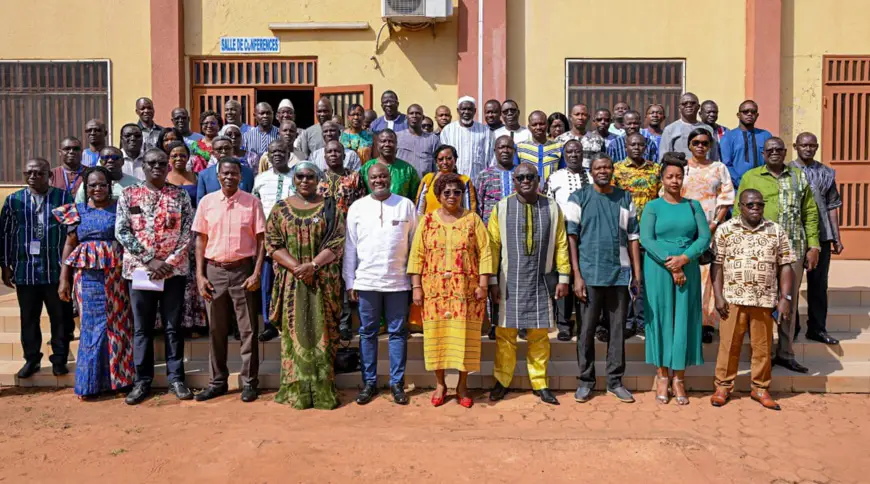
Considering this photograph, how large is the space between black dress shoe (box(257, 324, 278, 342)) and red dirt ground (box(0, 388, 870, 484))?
65 cm

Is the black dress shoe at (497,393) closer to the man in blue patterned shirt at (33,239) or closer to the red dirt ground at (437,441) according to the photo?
the red dirt ground at (437,441)

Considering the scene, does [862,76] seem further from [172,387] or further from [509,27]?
[172,387]

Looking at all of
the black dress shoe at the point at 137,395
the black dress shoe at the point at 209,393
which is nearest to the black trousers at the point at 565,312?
the black dress shoe at the point at 209,393

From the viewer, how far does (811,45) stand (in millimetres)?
9562

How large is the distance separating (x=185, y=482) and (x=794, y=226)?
4.91 m

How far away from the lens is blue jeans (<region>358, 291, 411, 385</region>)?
17.5ft

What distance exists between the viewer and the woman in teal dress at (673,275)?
5.21 metres

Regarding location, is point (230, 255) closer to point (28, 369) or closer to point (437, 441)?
point (437, 441)

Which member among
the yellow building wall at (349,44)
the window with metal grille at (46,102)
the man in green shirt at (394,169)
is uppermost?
the yellow building wall at (349,44)

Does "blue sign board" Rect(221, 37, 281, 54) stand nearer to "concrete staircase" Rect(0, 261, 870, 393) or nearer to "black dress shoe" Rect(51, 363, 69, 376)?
"concrete staircase" Rect(0, 261, 870, 393)

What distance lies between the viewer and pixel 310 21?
9.69 m

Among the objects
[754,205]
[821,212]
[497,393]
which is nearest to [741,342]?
[754,205]

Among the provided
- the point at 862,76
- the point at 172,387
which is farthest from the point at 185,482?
the point at 862,76

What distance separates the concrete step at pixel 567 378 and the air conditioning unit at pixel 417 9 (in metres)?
5.13
